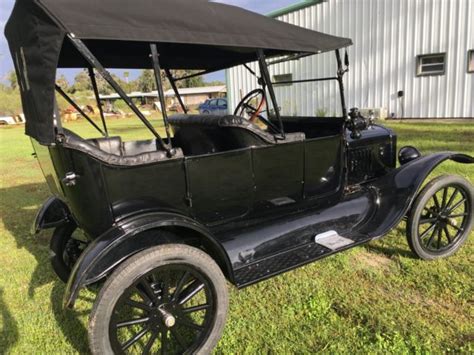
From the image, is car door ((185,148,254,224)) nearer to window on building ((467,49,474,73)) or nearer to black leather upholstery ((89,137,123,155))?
black leather upholstery ((89,137,123,155))

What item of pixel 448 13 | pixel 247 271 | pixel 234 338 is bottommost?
pixel 234 338

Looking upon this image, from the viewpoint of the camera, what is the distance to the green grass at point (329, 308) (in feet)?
8.08

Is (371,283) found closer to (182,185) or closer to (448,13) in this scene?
(182,185)

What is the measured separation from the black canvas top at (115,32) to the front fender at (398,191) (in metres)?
1.26

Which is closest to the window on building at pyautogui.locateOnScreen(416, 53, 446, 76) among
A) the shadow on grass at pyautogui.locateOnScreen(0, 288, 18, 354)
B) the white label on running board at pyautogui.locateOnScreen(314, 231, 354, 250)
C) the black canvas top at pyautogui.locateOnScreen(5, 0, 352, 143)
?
the black canvas top at pyautogui.locateOnScreen(5, 0, 352, 143)

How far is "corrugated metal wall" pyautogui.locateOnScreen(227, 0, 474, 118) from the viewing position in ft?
34.5

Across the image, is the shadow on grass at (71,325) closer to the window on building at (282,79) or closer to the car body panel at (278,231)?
the car body panel at (278,231)

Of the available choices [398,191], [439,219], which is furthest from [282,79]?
[439,219]

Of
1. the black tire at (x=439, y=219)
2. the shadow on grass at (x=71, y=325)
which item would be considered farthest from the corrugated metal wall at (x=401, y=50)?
the shadow on grass at (x=71, y=325)

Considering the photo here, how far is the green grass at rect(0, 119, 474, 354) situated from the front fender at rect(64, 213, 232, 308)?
2.13ft

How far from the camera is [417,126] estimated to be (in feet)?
34.3

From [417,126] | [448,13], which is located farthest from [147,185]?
[448,13]

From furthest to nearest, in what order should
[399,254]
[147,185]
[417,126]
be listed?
[417,126]
[399,254]
[147,185]

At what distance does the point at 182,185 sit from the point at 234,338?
1.08 metres
